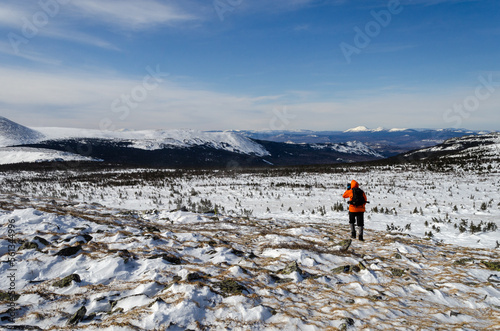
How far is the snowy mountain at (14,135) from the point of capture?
292ft

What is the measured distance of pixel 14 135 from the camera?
315 feet

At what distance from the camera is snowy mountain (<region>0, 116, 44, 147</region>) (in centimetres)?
8889

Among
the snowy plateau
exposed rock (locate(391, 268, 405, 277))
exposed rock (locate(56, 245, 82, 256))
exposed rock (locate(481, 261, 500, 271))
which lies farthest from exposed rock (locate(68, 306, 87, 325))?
exposed rock (locate(481, 261, 500, 271))

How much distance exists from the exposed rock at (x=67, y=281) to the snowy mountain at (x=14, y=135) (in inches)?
4463

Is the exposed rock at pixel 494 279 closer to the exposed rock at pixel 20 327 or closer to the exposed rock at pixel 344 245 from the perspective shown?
the exposed rock at pixel 344 245

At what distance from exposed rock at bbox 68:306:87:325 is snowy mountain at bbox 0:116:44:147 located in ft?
375

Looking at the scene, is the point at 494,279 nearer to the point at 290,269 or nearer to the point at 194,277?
the point at 290,269

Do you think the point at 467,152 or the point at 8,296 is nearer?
the point at 8,296

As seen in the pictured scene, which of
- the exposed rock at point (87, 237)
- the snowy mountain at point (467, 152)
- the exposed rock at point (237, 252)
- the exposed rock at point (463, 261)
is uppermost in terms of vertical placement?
the snowy mountain at point (467, 152)

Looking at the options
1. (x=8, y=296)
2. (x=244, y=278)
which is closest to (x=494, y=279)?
(x=244, y=278)

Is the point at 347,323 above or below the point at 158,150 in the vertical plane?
below

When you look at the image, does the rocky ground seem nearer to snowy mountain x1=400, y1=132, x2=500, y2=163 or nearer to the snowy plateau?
the snowy plateau

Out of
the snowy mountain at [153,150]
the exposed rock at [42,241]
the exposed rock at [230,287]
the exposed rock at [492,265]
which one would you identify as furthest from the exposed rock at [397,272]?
the snowy mountain at [153,150]

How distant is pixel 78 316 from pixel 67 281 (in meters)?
1.06
